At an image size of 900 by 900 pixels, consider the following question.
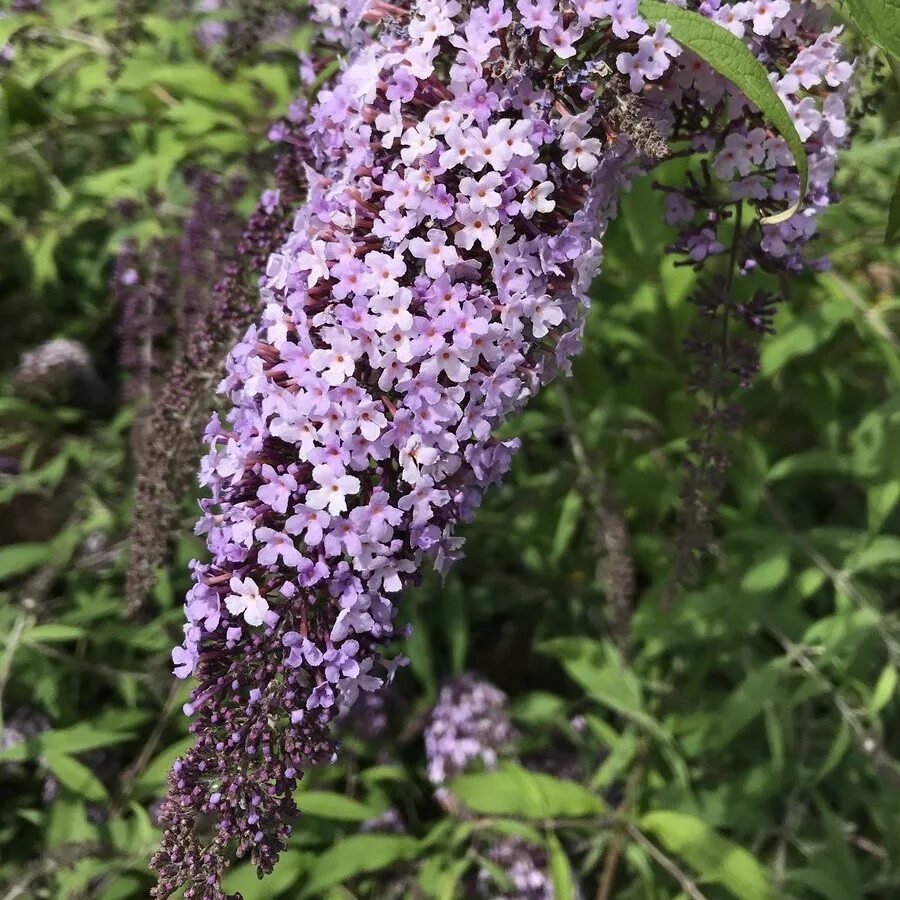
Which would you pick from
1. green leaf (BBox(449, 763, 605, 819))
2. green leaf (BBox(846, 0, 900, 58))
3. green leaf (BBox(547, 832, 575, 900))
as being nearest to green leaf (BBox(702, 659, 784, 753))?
green leaf (BBox(449, 763, 605, 819))

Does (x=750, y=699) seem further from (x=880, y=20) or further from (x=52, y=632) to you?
(x=52, y=632)

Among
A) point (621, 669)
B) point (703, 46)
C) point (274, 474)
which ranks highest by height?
point (703, 46)

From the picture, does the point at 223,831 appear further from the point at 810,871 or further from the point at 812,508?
the point at 812,508

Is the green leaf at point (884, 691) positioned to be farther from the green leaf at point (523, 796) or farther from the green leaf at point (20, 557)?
the green leaf at point (20, 557)

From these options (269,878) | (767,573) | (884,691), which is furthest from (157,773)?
(884,691)

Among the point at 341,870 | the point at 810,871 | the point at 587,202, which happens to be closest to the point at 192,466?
the point at 587,202

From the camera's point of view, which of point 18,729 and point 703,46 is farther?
point 18,729

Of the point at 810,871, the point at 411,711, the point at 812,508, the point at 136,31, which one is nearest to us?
the point at 810,871

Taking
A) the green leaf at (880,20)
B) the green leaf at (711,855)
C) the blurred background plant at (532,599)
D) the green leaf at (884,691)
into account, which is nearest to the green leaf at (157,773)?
the blurred background plant at (532,599)
